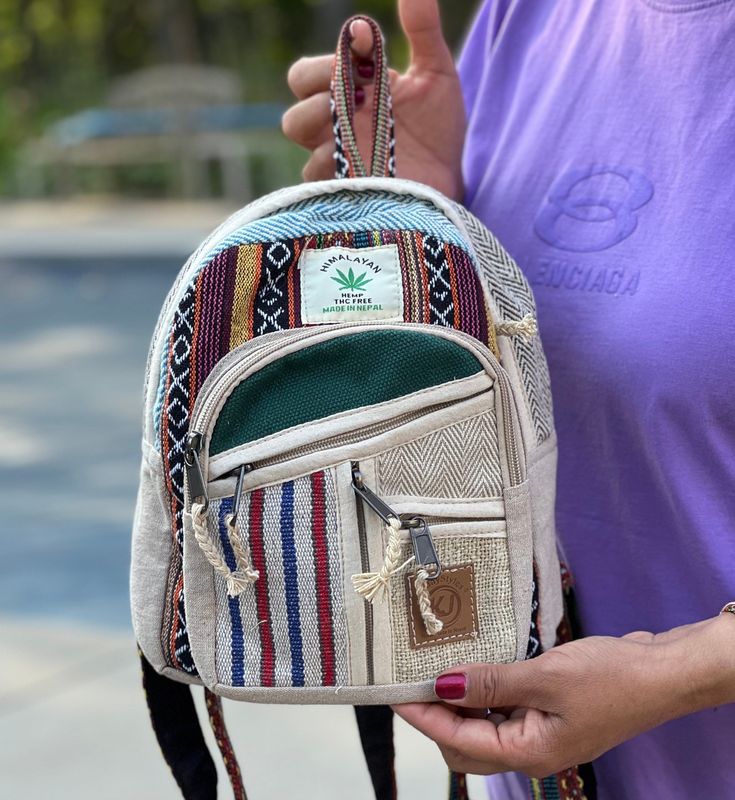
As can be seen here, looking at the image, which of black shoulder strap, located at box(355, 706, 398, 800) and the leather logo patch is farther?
black shoulder strap, located at box(355, 706, 398, 800)

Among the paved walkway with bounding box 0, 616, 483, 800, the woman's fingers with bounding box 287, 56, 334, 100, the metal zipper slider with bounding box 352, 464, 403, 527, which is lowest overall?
the paved walkway with bounding box 0, 616, 483, 800

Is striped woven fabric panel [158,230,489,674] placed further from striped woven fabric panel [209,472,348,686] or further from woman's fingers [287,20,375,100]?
woman's fingers [287,20,375,100]

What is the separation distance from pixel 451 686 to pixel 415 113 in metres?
0.67

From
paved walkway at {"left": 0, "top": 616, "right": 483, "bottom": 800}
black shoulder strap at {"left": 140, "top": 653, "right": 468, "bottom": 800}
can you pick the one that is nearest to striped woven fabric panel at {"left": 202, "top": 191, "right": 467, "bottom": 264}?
black shoulder strap at {"left": 140, "top": 653, "right": 468, "bottom": 800}

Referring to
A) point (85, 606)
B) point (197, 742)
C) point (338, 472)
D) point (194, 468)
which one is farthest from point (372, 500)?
point (85, 606)

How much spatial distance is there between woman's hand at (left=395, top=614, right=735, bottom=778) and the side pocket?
0.26m

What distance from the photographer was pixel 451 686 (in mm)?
1007

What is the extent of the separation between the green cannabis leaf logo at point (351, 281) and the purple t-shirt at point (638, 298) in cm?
24

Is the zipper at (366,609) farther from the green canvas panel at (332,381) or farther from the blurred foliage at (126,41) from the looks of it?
the blurred foliage at (126,41)

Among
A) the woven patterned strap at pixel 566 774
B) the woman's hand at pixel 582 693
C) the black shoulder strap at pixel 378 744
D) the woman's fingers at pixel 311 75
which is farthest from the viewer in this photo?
the woman's fingers at pixel 311 75

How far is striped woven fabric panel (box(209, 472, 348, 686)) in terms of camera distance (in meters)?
1.00

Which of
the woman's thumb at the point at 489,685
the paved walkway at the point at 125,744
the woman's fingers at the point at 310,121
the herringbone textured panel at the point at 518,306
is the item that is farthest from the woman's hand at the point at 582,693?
the paved walkway at the point at 125,744

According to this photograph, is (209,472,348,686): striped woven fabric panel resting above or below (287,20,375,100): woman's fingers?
below

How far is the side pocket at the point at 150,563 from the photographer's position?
1064mm
